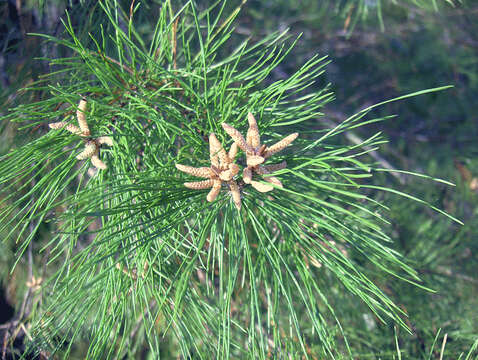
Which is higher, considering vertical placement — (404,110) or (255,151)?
(255,151)

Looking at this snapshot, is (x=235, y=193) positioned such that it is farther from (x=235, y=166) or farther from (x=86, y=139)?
(x=86, y=139)

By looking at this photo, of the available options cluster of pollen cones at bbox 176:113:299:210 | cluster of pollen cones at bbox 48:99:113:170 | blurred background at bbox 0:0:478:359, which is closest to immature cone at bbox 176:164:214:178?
cluster of pollen cones at bbox 176:113:299:210

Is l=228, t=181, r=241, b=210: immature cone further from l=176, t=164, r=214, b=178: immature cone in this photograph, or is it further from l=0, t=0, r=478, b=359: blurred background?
l=0, t=0, r=478, b=359: blurred background

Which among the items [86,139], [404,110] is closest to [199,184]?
[86,139]

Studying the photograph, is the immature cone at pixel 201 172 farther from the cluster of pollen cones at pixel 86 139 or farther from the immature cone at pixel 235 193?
the cluster of pollen cones at pixel 86 139

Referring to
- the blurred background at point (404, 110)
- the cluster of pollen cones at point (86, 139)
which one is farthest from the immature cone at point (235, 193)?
the blurred background at point (404, 110)

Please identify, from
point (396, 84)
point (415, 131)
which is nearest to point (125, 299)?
point (396, 84)

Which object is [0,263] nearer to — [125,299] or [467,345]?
[125,299]
